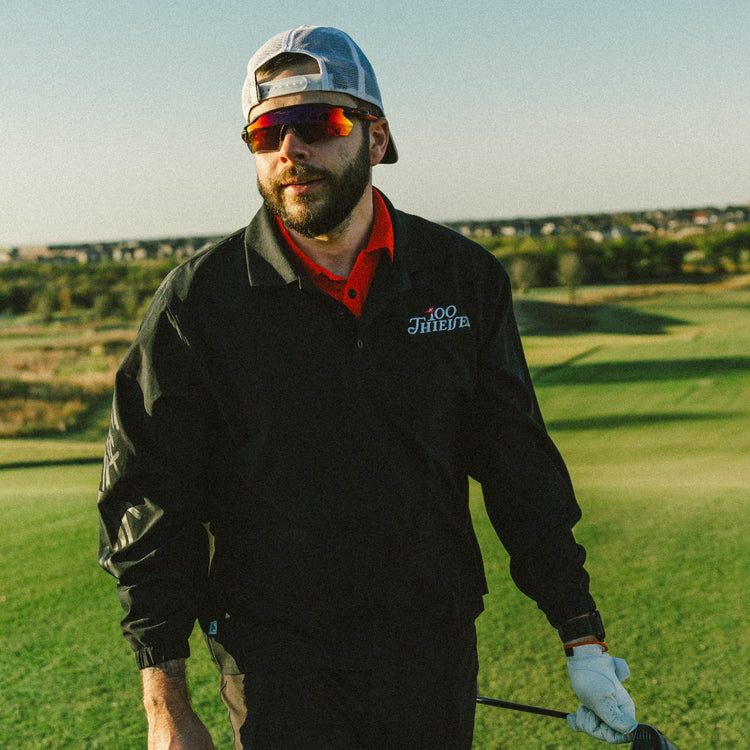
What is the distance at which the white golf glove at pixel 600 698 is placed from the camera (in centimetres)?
198

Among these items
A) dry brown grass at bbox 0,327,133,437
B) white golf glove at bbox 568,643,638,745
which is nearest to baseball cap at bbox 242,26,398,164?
white golf glove at bbox 568,643,638,745

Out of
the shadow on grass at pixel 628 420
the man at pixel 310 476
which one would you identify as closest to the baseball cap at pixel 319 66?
the man at pixel 310 476

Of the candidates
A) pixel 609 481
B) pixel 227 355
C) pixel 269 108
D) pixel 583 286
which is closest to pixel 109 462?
pixel 227 355

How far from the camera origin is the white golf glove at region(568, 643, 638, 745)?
198 cm

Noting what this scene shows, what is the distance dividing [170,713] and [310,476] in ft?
1.74

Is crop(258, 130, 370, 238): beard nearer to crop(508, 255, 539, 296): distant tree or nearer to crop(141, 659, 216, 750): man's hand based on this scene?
crop(141, 659, 216, 750): man's hand

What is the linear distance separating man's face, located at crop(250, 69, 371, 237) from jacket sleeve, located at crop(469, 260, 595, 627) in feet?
1.27

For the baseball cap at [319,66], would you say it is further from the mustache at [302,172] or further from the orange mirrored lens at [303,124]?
the mustache at [302,172]

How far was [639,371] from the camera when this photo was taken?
1265 centimetres

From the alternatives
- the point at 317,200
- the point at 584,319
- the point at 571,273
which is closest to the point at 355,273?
the point at 317,200

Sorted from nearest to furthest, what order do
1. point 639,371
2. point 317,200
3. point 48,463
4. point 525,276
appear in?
point 317,200
point 48,463
point 639,371
point 525,276

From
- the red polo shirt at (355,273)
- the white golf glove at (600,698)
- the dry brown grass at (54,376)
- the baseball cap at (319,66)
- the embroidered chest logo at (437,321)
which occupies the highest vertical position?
the baseball cap at (319,66)

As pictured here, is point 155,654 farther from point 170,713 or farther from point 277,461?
point 277,461

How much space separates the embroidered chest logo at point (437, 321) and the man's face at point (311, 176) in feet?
0.90
